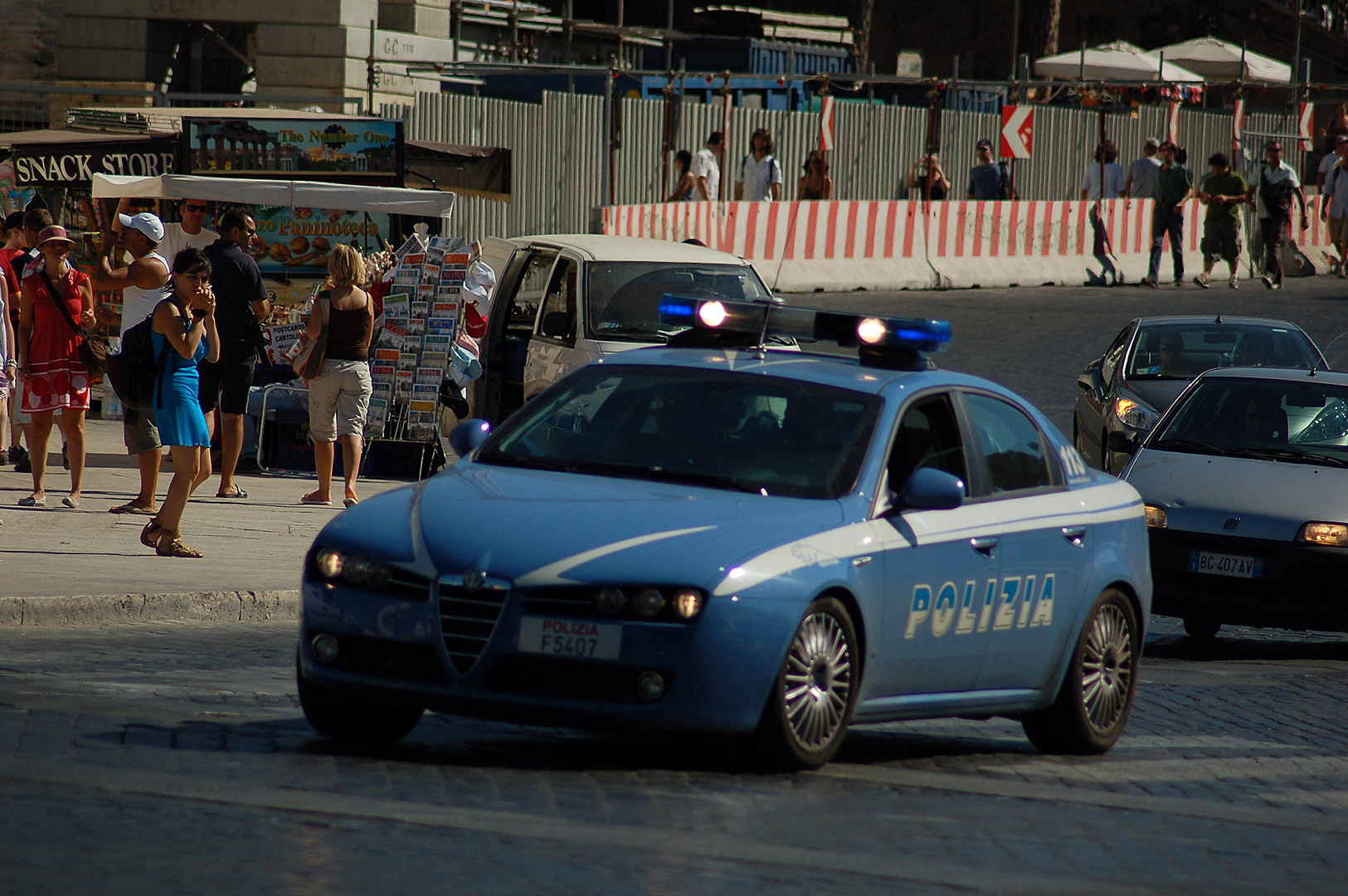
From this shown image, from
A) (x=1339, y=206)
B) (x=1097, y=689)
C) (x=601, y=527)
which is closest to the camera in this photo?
(x=601, y=527)

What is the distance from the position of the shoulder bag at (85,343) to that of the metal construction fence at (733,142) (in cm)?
1235

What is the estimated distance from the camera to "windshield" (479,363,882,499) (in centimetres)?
704

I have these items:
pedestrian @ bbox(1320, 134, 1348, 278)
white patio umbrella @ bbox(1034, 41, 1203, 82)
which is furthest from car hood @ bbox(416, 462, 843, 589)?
white patio umbrella @ bbox(1034, 41, 1203, 82)

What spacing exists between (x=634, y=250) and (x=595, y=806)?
34.0ft

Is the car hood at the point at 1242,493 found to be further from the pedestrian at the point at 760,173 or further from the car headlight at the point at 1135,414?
the pedestrian at the point at 760,173

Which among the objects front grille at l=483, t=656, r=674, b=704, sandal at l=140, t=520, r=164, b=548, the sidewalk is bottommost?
the sidewalk

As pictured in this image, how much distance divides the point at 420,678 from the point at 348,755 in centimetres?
50

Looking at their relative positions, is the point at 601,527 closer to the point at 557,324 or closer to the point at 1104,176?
the point at 557,324

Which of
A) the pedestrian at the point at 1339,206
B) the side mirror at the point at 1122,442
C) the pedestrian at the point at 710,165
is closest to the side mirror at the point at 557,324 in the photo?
the side mirror at the point at 1122,442

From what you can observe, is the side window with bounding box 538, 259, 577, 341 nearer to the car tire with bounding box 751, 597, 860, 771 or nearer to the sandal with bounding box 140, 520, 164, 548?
the sandal with bounding box 140, 520, 164, 548

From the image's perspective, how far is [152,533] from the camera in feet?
37.8

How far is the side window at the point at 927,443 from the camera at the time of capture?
287 inches

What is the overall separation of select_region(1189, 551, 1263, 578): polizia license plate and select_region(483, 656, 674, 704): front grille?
546 cm

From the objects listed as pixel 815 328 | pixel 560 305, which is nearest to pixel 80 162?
pixel 560 305
